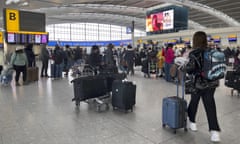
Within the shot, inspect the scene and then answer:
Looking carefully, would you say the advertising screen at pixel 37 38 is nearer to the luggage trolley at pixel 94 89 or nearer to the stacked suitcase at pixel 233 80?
the luggage trolley at pixel 94 89

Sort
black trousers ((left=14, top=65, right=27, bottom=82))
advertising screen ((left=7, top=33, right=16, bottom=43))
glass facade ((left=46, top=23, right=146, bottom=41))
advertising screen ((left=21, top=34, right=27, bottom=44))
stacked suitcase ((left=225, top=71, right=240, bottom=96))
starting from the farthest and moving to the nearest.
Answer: glass facade ((left=46, top=23, right=146, bottom=41)), advertising screen ((left=21, top=34, right=27, bottom=44)), advertising screen ((left=7, top=33, right=16, bottom=43)), black trousers ((left=14, top=65, right=27, bottom=82)), stacked suitcase ((left=225, top=71, right=240, bottom=96))

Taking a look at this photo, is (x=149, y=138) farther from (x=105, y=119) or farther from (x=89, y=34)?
(x=89, y=34)

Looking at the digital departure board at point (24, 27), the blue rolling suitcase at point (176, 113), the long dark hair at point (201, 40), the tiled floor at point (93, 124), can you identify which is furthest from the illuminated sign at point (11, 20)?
the long dark hair at point (201, 40)

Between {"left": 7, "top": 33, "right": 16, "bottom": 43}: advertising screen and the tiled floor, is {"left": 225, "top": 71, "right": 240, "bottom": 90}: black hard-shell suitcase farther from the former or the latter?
{"left": 7, "top": 33, "right": 16, "bottom": 43}: advertising screen

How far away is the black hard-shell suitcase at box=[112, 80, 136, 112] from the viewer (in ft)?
13.9

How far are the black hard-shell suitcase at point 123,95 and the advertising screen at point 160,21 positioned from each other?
71.8ft

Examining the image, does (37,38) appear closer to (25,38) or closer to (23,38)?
(25,38)

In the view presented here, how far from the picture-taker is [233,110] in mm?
4422

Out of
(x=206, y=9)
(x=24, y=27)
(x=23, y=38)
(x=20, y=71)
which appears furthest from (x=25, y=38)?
(x=206, y=9)

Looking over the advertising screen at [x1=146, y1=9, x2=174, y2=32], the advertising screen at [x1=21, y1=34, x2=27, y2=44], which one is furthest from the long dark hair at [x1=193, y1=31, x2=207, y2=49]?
the advertising screen at [x1=146, y1=9, x2=174, y2=32]

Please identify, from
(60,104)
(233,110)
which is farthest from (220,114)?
(60,104)

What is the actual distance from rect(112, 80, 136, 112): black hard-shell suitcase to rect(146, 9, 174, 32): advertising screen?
2189 cm

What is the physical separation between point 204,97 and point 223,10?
34463mm

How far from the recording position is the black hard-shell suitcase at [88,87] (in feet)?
14.8
